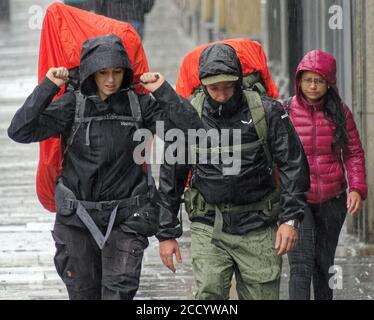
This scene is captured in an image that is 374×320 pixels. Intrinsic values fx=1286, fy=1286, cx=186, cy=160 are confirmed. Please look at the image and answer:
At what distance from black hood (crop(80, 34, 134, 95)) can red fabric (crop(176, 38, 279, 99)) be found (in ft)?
2.13

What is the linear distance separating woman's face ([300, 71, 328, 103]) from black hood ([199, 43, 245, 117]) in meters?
1.06

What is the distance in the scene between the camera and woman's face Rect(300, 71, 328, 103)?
792cm

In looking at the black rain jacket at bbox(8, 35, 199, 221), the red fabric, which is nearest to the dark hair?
the red fabric

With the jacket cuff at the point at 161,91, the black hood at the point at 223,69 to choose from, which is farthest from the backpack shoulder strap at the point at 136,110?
the black hood at the point at 223,69

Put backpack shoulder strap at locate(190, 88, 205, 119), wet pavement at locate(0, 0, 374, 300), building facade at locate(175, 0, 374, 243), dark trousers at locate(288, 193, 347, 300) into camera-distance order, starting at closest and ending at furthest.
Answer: backpack shoulder strap at locate(190, 88, 205, 119) < dark trousers at locate(288, 193, 347, 300) < wet pavement at locate(0, 0, 374, 300) < building facade at locate(175, 0, 374, 243)

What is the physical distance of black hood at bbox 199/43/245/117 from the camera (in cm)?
680

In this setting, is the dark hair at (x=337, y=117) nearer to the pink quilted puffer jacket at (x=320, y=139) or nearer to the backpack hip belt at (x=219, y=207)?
the pink quilted puffer jacket at (x=320, y=139)

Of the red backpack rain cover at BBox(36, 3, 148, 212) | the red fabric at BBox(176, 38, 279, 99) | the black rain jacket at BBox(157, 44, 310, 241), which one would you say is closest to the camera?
the black rain jacket at BBox(157, 44, 310, 241)

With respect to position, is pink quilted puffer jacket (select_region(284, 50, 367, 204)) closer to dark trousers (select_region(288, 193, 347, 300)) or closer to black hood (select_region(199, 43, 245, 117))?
dark trousers (select_region(288, 193, 347, 300))

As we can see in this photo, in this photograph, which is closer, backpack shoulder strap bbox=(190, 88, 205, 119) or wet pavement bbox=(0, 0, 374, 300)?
backpack shoulder strap bbox=(190, 88, 205, 119)

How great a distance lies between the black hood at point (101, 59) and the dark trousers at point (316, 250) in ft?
5.47

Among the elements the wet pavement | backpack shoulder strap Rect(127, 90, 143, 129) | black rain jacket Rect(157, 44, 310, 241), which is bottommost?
the wet pavement

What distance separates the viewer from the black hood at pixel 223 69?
268 inches

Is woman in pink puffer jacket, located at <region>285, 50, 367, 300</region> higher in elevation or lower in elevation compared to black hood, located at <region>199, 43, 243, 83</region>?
lower
